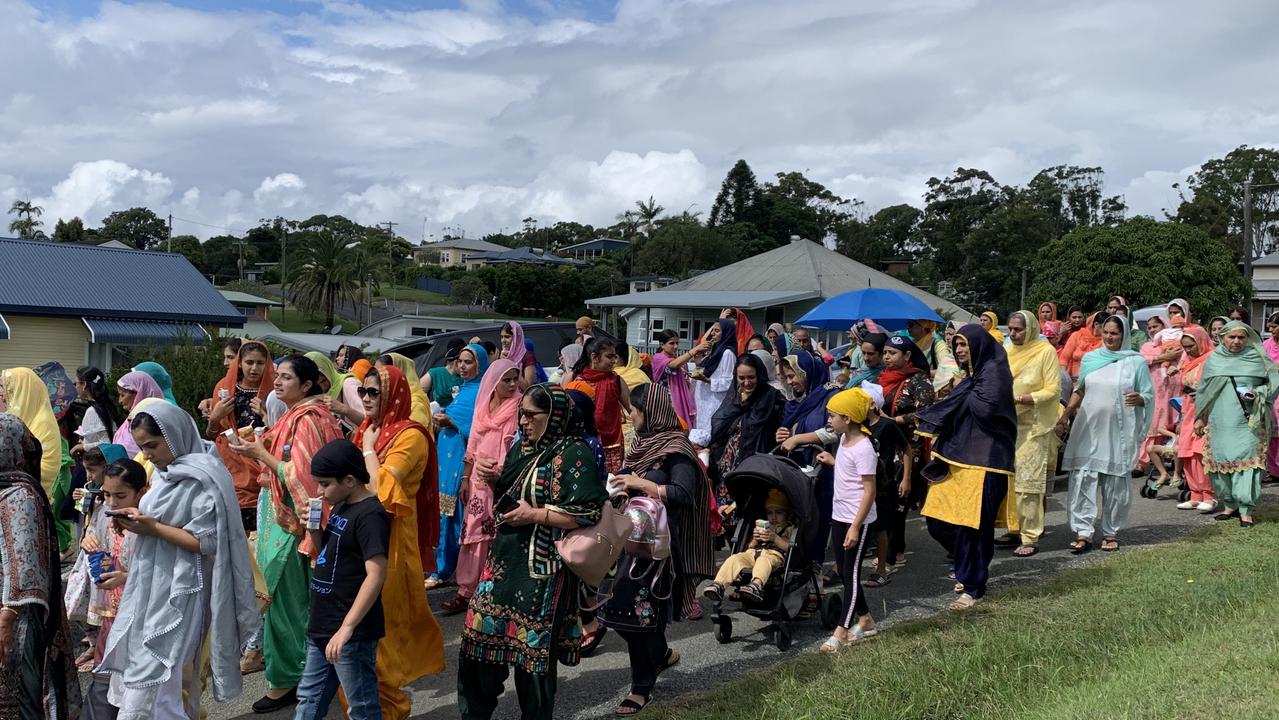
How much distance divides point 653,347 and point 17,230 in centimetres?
5946

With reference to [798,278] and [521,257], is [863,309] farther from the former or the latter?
[521,257]

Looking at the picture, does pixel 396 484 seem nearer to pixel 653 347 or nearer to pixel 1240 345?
pixel 1240 345

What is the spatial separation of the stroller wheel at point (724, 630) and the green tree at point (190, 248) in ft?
272

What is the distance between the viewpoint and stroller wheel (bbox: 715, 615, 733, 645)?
614cm

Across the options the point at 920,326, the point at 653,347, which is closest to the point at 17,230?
the point at 653,347

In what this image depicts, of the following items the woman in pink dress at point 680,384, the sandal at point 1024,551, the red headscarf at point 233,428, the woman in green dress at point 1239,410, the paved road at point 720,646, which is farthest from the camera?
the woman in pink dress at point 680,384

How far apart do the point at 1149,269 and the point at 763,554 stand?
34.7m

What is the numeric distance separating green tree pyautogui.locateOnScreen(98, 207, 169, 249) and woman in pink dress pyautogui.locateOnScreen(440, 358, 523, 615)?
89578mm

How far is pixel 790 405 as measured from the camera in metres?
7.82

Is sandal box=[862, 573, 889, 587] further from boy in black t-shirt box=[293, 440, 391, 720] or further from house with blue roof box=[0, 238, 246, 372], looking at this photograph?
house with blue roof box=[0, 238, 246, 372]

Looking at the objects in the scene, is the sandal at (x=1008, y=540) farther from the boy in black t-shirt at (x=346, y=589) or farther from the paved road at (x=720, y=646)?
the boy in black t-shirt at (x=346, y=589)

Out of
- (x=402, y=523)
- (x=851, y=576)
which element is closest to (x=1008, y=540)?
(x=851, y=576)

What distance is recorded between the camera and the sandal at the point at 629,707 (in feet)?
16.5

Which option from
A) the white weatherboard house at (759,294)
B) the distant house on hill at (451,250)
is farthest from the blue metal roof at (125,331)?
the distant house on hill at (451,250)
